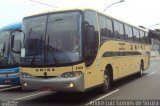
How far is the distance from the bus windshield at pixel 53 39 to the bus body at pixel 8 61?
3.80 metres

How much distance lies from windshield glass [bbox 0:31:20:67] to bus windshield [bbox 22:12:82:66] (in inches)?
156

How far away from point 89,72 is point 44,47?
66.8 inches

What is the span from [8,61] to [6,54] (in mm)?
336

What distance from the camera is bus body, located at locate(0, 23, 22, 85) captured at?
16.2 metres

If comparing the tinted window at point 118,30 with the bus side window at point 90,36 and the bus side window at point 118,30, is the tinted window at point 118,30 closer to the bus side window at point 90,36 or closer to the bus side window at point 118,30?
the bus side window at point 118,30

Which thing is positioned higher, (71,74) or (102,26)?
(102,26)

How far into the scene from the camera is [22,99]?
13391 mm

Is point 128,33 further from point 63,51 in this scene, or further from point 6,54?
point 63,51

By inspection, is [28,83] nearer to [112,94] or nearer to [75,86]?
Result: [75,86]

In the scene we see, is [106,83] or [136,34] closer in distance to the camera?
[106,83]

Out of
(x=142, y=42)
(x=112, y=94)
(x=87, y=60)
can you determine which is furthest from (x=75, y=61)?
(x=142, y=42)

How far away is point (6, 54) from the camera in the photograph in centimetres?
1658

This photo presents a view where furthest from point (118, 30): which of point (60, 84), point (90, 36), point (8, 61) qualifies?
point (60, 84)

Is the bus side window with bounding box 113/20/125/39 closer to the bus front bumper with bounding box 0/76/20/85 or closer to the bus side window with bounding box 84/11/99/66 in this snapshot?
the bus side window with bounding box 84/11/99/66
